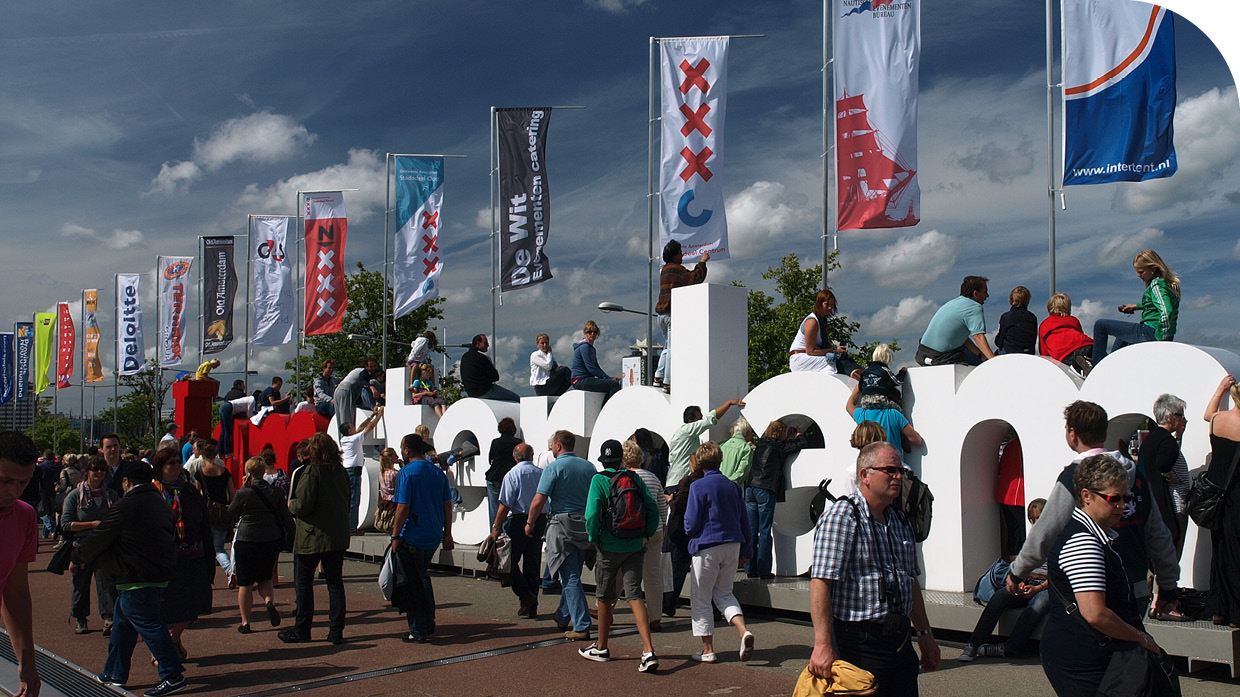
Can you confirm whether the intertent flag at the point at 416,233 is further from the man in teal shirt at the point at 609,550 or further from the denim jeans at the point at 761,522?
the man in teal shirt at the point at 609,550

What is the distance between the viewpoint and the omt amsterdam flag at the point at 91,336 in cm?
4034

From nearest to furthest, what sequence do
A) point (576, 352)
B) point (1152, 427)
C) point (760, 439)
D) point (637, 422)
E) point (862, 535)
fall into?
1. point (862, 535)
2. point (1152, 427)
3. point (760, 439)
4. point (637, 422)
5. point (576, 352)

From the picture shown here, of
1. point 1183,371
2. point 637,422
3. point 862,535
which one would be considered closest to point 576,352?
point 637,422

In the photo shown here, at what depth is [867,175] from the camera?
1116cm

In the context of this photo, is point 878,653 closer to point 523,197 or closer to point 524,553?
point 524,553

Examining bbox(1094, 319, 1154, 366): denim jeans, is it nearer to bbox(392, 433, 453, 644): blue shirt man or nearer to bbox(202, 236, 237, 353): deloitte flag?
bbox(392, 433, 453, 644): blue shirt man

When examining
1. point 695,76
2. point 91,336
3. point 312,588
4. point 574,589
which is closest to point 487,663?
point 574,589

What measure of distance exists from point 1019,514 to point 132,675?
7647mm

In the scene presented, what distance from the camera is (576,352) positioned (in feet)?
43.4

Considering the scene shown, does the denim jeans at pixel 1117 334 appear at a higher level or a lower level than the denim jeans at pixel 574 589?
higher

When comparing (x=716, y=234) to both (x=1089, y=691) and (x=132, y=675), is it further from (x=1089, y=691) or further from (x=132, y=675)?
(x=1089, y=691)

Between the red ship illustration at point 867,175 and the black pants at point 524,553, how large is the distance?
5222 mm

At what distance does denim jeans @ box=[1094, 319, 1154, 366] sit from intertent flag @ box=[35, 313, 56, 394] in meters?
45.1

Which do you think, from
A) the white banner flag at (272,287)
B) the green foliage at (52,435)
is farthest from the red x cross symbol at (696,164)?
the green foliage at (52,435)
